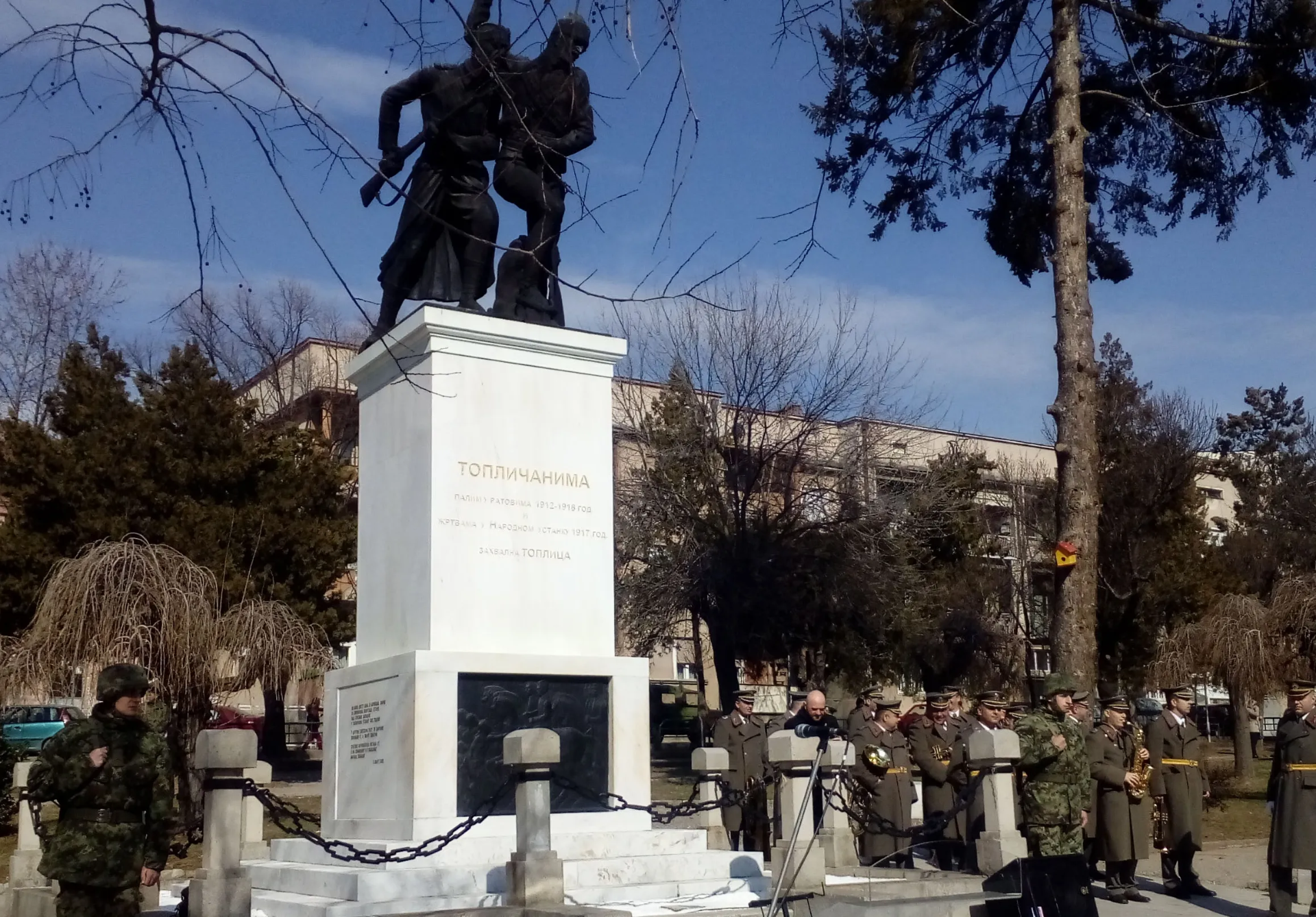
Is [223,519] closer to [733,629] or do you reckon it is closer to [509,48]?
[733,629]

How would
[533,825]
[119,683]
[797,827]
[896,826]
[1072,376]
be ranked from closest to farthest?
[119,683] → [797,827] → [533,825] → [896,826] → [1072,376]

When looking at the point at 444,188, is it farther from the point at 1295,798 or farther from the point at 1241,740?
the point at 1241,740

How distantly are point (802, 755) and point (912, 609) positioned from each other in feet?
72.8

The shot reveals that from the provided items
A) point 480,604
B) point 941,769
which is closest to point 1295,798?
point 941,769

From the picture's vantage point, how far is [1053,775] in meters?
10.2

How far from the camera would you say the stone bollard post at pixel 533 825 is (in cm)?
809

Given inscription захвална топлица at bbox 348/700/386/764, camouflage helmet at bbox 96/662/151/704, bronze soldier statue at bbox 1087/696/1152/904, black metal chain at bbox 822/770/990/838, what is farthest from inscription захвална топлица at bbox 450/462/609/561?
bronze soldier statue at bbox 1087/696/1152/904

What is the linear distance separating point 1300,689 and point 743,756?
583 centimetres

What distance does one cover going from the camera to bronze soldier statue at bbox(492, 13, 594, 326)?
10453mm

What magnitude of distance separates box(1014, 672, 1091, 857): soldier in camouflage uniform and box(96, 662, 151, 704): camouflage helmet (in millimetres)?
6298

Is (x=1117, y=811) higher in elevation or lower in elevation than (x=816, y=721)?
lower

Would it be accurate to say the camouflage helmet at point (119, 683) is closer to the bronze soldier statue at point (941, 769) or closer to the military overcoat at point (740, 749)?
the military overcoat at point (740, 749)

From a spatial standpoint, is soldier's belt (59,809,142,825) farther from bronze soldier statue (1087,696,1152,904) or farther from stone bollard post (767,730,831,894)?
bronze soldier statue (1087,696,1152,904)

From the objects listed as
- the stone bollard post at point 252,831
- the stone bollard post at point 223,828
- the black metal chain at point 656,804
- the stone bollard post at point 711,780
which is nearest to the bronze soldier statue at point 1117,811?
the stone bollard post at point 711,780
